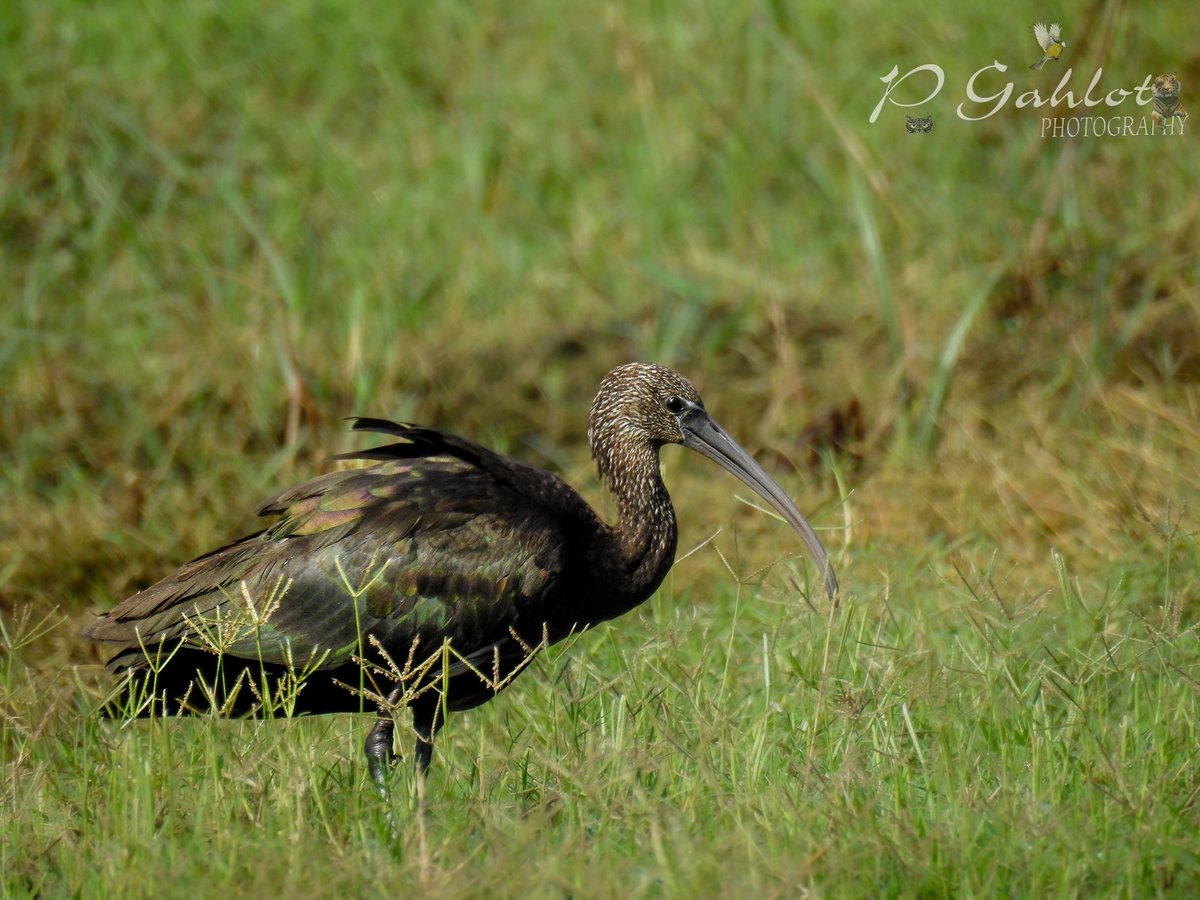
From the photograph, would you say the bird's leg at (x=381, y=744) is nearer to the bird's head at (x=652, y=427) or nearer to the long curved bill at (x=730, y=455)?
the bird's head at (x=652, y=427)

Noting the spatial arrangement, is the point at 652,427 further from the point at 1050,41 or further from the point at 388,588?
the point at 1050,41

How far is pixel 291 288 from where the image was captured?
23.6ft

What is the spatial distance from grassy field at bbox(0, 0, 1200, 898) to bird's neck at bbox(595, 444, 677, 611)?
0.75ft

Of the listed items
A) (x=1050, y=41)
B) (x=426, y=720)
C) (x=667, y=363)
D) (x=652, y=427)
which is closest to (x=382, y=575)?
(x=426, y=720)

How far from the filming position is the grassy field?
12.0ft

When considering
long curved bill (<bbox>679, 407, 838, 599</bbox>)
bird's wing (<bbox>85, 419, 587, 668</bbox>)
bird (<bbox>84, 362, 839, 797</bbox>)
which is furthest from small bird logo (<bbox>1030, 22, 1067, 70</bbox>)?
bird's wing (<bbox>85, 419, 587, 668</bbox>)

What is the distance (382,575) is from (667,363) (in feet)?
11.2

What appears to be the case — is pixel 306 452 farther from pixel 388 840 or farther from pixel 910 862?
pixel 910 862

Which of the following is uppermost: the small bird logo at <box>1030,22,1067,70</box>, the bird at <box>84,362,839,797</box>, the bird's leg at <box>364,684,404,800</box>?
the small bird logo at <box>1030,22,1067,70</box>

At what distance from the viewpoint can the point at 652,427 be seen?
531cm

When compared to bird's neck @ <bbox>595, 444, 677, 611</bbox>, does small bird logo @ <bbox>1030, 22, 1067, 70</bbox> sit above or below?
above

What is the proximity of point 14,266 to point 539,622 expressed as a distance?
4832 millimetres

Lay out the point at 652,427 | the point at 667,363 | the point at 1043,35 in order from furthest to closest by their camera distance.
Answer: the point at 1043,35
the point at 667,363
the point at 652,427

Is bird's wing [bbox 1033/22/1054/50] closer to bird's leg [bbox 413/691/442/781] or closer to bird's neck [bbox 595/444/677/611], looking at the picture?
bird's neck [bbox 595/444/677/611]
